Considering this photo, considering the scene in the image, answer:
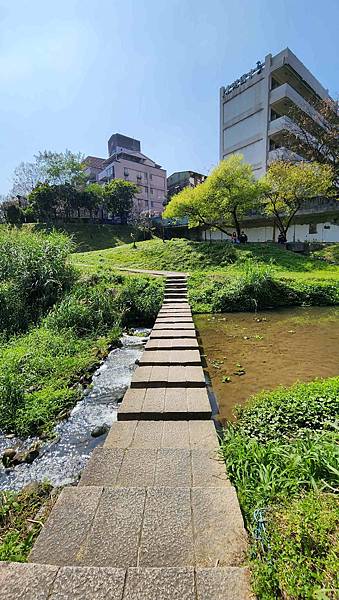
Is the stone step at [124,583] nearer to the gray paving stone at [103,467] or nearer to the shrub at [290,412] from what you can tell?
the gray paving stone at [103,467]

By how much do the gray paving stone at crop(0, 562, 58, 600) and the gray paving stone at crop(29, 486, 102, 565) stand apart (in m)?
0.12

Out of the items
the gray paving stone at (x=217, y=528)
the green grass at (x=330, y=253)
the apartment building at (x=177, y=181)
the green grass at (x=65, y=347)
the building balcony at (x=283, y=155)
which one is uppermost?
the apartment building at (x=177, y=181)

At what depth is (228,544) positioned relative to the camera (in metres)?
1.64

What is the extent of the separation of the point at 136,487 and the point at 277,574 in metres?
1.00

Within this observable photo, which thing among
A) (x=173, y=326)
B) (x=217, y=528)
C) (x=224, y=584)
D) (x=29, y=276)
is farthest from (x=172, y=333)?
(x=29, y=276)

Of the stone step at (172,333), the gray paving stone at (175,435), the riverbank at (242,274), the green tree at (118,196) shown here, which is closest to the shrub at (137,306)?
the riverbank at (242,274)

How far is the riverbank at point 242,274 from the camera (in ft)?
34.2

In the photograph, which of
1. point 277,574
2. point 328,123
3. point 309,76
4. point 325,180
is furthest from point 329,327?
point 309,76

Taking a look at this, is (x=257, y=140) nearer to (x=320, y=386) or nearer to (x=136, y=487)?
(x=320, y=386)

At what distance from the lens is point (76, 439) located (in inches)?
139

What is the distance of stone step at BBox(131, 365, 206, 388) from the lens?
3871mm

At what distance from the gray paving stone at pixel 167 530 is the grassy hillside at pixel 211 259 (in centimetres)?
1225

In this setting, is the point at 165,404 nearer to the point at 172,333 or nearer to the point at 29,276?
the point at 172,333

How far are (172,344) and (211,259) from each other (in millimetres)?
11803
